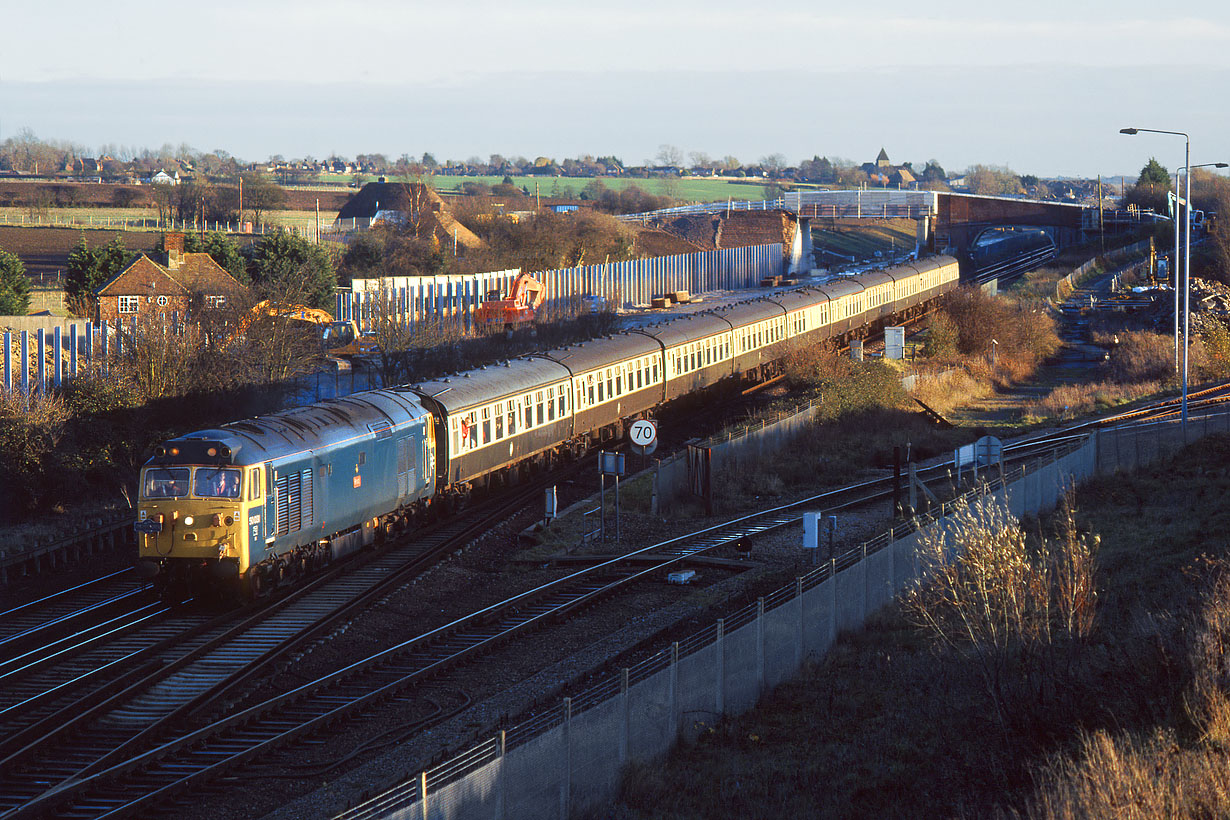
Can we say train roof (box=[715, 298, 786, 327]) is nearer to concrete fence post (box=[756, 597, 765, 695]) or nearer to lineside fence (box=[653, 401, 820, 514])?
lineside fence (box=[653, 401, 820, 514])

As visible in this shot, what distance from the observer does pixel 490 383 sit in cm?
2942

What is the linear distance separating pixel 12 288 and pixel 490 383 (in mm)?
43497

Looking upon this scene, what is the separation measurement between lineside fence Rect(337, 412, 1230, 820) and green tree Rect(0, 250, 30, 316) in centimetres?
5292

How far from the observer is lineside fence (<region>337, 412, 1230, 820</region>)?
1093 cm

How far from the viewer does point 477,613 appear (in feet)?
65.0

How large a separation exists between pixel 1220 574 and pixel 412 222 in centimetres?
10104

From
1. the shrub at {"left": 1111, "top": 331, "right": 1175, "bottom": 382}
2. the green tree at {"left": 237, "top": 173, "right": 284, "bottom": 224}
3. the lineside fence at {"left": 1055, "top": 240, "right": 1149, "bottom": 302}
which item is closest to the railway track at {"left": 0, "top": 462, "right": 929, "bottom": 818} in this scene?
the shrub at {"left": 1111, "top": 331, "right": 1175, "bottom": 382}

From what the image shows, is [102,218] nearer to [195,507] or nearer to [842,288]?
[842,288]

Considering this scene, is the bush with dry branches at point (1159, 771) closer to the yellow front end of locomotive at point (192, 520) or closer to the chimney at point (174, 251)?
the yellow front end of locomotive at point (192, 520)

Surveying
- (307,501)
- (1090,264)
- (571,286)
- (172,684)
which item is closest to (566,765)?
(172,684)

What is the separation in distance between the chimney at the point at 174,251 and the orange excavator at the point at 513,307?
15.8m

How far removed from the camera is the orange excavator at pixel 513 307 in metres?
56.7

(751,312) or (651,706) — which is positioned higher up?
(751,312)

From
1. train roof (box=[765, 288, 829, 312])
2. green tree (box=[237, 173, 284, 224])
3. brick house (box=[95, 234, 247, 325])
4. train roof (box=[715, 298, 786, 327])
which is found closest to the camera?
train roof (box=[715, 298, 786, 327])
